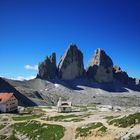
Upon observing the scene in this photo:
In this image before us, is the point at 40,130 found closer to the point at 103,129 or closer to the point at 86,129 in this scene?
the point at 86,129

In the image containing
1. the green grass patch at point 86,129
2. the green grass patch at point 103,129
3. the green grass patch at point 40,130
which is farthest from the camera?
the green grass patch at point 40,130

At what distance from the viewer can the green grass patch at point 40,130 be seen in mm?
60656

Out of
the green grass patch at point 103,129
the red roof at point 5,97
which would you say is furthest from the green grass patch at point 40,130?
the red roof at point 5,97

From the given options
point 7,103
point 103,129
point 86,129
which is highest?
point 7,103

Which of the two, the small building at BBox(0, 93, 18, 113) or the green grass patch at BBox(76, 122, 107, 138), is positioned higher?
the small building at BBox(0, 93, 18, 113)

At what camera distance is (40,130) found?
66750mm

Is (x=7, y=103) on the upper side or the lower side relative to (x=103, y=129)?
upper


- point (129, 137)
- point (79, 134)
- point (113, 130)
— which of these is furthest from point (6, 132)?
point (129, 137)

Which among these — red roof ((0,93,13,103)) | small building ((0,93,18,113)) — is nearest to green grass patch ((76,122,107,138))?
small building ((0,93,18,113))

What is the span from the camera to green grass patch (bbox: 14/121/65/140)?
199 feet

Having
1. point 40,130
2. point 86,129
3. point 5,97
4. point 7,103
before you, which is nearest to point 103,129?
point 86,129

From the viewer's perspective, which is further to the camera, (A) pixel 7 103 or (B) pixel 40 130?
(A) pixel 7 103

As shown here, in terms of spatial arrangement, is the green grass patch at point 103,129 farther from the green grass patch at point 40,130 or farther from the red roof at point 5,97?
the red roof at point 5,97

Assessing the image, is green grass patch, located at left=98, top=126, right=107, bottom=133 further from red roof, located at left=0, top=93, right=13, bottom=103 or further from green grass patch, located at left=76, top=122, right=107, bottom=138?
red roof, located at left=0, top=93, right=13, bottom=103
